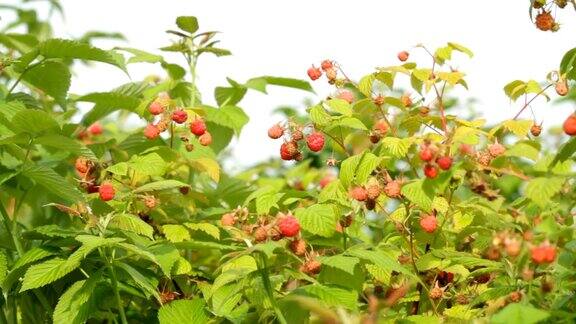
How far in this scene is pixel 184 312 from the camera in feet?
12.0

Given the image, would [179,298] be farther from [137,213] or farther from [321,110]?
[321,110]

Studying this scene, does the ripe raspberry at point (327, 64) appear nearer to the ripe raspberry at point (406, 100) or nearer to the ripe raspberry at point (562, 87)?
the ripe raspberry at point (406, 100)

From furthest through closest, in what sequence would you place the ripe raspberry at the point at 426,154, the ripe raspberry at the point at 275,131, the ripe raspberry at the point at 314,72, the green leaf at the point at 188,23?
the green leaf at the point at 188,23
the ripe raspberry at the point at 314,72
the ripe raspberry at the point at 275,131
the ripe raspberry at the point at 426,154

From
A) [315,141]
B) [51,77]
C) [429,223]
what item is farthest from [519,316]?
[51,77]

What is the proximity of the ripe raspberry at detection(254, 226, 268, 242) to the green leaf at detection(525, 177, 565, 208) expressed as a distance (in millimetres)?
795

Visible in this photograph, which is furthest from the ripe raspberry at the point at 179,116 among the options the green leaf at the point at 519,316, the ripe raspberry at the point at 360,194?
the green leaf at the point at 519,316

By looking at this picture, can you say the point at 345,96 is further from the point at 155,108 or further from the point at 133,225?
the point at 133,225

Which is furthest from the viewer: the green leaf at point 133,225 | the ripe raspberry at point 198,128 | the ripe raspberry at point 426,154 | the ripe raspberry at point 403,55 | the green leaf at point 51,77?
the green leaf at point 51,77

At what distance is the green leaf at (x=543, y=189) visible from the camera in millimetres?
2686

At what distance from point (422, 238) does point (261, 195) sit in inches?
23.7

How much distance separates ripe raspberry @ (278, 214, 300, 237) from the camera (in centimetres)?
312

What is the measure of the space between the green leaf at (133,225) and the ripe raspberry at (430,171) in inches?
46.8

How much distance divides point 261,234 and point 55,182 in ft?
3.02

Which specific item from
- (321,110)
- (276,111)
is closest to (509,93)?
(321,110)
